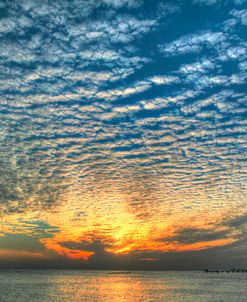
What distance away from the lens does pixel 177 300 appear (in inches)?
2589

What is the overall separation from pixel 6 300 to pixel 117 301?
21.7m

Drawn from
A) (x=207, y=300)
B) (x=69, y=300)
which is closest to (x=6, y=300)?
(x=69, y=300)

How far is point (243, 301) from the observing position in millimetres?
62781

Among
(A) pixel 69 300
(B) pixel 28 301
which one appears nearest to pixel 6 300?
(B) pixel 28 301

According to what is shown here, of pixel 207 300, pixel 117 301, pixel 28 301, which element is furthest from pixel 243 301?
pixel 28 301

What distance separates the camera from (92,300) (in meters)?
65.6

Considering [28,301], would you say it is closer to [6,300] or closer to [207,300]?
[6,300]

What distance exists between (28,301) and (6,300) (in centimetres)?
474

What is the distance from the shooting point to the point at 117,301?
6500cm

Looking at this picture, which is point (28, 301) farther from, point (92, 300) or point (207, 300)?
point (207, 300)

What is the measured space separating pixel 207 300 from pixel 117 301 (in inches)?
703

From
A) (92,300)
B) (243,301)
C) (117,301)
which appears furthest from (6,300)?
(243,301)

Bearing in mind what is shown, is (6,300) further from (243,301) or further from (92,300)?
(243,301)

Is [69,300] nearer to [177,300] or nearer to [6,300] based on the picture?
[6,300]
